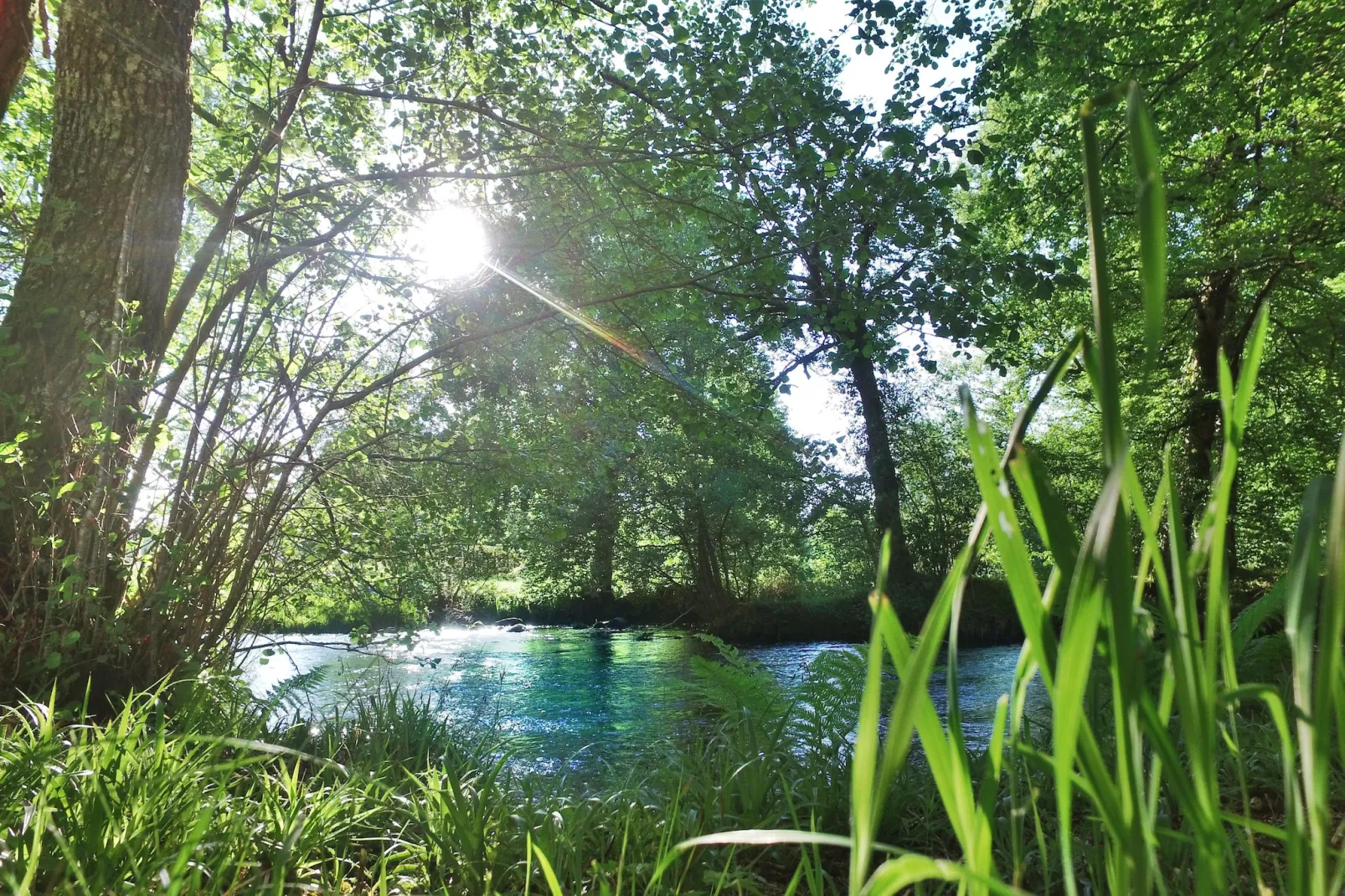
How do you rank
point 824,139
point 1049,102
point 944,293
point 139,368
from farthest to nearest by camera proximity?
point 1049,102, point 944,293, point 824,139, point 139,368

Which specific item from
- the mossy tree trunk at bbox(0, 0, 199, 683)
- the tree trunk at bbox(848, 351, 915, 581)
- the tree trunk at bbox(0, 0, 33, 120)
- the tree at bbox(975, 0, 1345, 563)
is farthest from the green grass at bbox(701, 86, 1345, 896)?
the tree trunk at bbox(848, 351, 915, 581)

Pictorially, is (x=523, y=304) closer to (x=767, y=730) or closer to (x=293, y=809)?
(x=767, y=730)

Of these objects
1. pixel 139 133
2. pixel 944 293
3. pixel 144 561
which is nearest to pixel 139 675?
pixel 144 561

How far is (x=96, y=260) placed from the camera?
9.87ft

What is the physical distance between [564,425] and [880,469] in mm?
8998

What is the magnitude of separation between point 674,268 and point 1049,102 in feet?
25.8

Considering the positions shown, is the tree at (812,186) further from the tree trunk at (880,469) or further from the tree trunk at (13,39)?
the tree trunk at (880,469)

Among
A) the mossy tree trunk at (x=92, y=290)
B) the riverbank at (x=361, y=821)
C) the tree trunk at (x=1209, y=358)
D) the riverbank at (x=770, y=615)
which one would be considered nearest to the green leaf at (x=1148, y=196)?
the riverbank at (x=361, y=821)

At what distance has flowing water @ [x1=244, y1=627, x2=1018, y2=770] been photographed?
4957 millimetres

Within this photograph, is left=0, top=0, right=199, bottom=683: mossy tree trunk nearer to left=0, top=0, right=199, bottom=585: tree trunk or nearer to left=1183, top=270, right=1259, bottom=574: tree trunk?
left=0, top=0, right=199, bottom=585: tree trunk

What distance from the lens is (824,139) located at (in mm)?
3488

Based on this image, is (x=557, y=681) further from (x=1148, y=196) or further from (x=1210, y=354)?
(x=1210, y=354)

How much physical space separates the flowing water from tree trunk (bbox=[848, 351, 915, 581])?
233 centimetres

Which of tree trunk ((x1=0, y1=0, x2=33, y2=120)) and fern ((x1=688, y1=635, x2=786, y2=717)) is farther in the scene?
tree trunk ((x1=0, y1=0, x2=33, y2=120))
